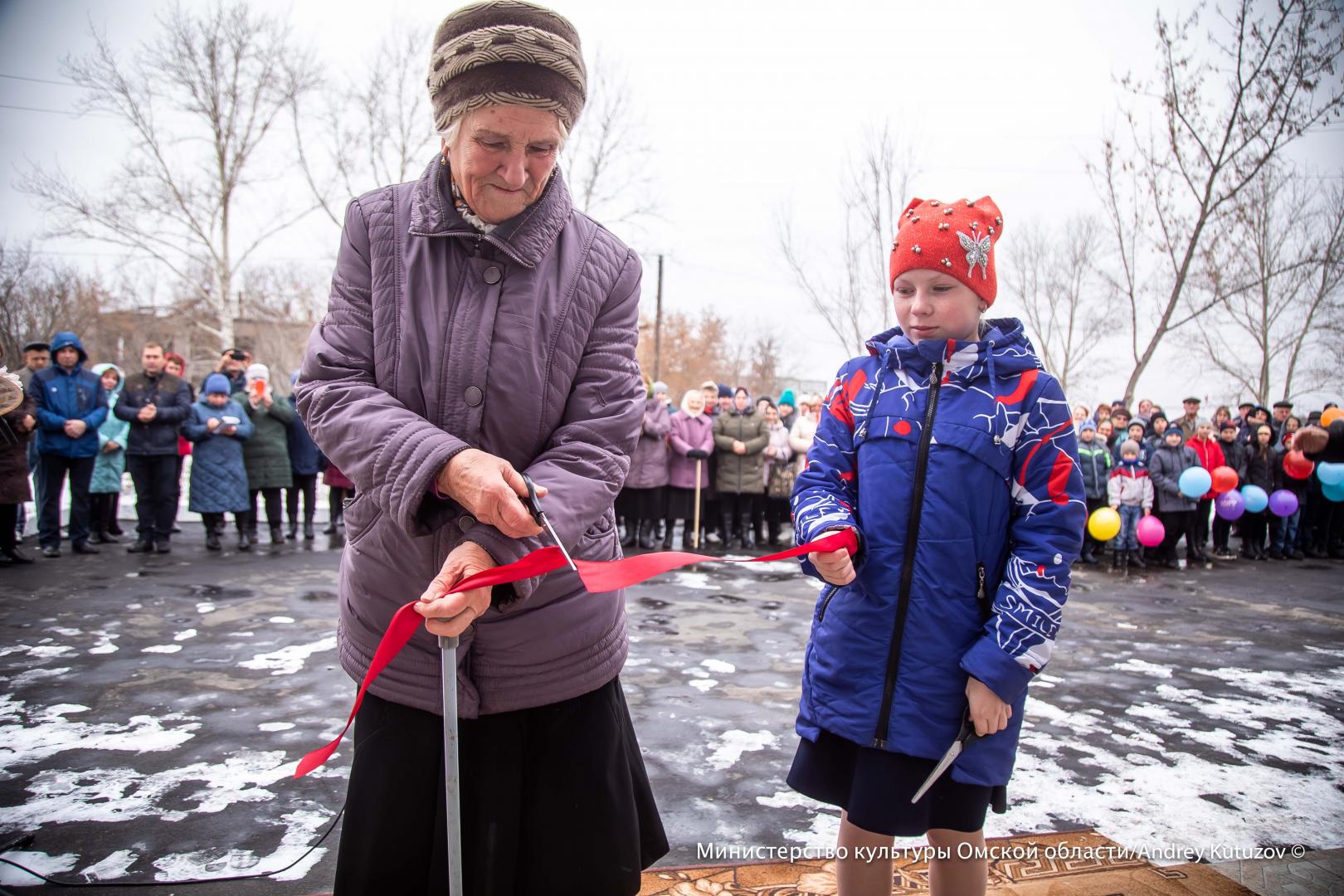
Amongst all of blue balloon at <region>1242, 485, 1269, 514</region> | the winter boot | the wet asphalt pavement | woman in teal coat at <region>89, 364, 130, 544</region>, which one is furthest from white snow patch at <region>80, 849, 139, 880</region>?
blue balloon at <region>1242, 485, 1269, 514</region>

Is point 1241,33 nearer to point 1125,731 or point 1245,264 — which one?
point 1245,264

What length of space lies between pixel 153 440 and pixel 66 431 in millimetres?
786

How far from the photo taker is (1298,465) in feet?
38.6

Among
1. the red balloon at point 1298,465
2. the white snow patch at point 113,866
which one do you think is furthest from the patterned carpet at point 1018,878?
the red balloon at point 1298,465

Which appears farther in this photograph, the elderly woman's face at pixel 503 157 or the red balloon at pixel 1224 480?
the red balloon at pixel 1224 480

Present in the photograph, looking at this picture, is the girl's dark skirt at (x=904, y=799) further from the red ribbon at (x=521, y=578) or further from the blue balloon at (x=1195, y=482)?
the blue balloon at (x=1195, y=482)

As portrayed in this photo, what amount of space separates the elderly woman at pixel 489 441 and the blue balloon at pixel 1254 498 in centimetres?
1304

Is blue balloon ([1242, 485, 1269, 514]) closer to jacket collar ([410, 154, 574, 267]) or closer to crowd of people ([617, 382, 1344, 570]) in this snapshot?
crowd of people ([617, 382, 1344, 570])

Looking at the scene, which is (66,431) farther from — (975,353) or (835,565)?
(975,353)

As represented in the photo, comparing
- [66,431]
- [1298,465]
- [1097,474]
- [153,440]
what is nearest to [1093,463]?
[1097,474]

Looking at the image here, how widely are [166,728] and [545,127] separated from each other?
3778 mm

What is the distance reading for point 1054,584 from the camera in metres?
1.96

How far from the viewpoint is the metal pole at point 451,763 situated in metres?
1.52

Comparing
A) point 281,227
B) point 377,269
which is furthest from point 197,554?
point 281,227
